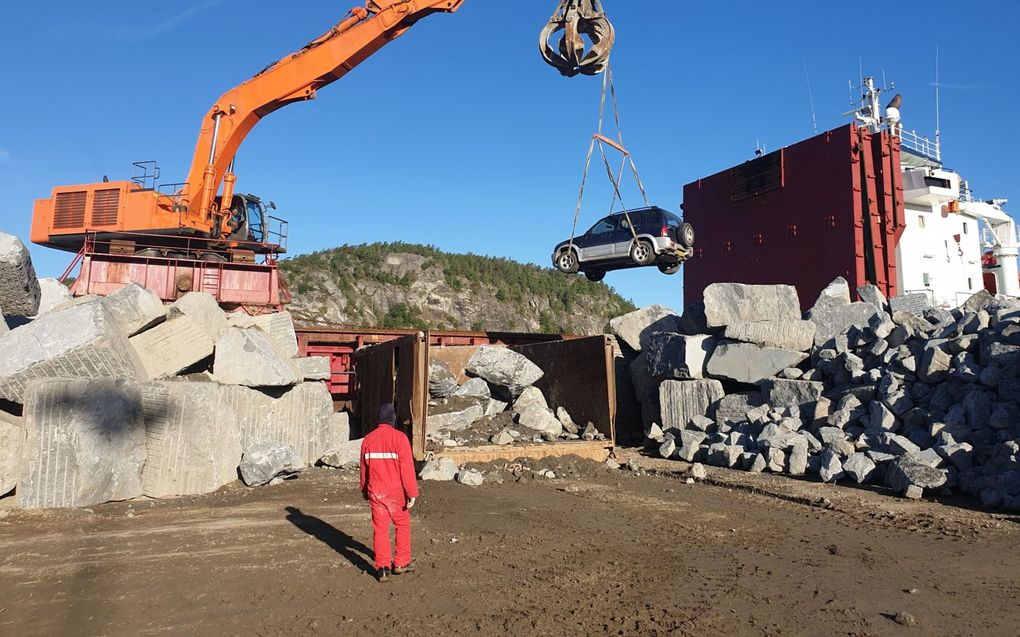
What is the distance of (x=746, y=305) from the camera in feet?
37.6

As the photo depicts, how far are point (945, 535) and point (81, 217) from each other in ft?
48.4

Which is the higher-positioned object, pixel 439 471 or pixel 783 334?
pixel 783 334

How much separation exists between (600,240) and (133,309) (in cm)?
847

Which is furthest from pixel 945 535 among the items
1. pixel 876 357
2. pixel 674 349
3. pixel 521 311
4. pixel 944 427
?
pixel 521 311

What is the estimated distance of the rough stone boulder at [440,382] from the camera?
11.1 m

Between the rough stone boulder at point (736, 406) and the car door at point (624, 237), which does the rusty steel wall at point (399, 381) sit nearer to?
the rough stone boulder at point (736, 406)

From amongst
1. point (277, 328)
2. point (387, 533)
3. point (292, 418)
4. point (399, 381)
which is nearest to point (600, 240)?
point (399, 381)

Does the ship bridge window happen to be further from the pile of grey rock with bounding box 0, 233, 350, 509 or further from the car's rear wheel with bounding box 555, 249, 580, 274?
the pile of grey rock with bounding box 0, 233, 350, 509

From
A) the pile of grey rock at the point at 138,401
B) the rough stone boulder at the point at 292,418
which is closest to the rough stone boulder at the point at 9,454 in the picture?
the pile of grey rock at the point at 138,401

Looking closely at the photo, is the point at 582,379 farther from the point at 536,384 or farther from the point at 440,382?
the point at 440,382

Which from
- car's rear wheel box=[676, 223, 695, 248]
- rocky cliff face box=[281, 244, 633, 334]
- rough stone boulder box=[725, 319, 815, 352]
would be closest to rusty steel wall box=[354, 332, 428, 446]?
rough stone boulder box=[725, 319, 815, 352]

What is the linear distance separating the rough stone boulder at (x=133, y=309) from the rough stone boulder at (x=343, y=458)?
2.99 meters

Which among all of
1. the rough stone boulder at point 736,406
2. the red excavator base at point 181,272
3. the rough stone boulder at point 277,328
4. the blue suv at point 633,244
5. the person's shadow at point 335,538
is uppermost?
the blue suv at point 633,244

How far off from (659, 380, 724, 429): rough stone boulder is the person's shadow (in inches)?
249
